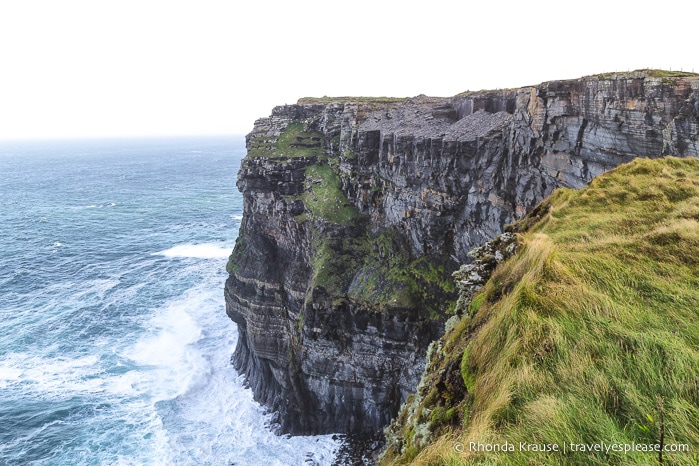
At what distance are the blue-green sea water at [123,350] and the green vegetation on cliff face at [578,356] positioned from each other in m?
27.9

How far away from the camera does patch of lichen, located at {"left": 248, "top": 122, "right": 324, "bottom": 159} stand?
153 ft

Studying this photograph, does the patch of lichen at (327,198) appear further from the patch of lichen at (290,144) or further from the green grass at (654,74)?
the green grass at (654,74)

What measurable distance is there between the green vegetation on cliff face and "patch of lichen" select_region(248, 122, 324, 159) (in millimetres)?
37809

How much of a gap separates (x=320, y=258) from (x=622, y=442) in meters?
32.7

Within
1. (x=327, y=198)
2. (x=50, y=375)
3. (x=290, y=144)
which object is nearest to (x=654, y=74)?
(x=327, y=198)

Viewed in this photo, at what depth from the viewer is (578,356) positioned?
271 inches

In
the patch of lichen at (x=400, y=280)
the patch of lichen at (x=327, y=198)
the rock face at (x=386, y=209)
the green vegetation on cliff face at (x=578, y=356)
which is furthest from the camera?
the patch of lichen at (x=327, y=198)

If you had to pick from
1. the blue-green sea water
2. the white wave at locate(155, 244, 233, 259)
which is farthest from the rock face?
the white wave at locate(155, 244, 233, 259)

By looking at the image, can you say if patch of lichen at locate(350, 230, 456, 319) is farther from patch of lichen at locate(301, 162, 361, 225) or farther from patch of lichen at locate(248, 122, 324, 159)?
patch of lichen at locate(248, 122, 324, 159)

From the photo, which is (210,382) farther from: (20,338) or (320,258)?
(20,338)

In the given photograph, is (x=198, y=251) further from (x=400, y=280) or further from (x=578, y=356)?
(x=578, y=356)

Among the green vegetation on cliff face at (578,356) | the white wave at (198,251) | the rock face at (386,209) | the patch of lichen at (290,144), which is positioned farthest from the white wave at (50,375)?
the green vegetation on cliff face at (578,356)

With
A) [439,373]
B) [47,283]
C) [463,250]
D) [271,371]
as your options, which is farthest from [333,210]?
[47,283]

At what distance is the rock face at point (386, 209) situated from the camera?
21.0m
